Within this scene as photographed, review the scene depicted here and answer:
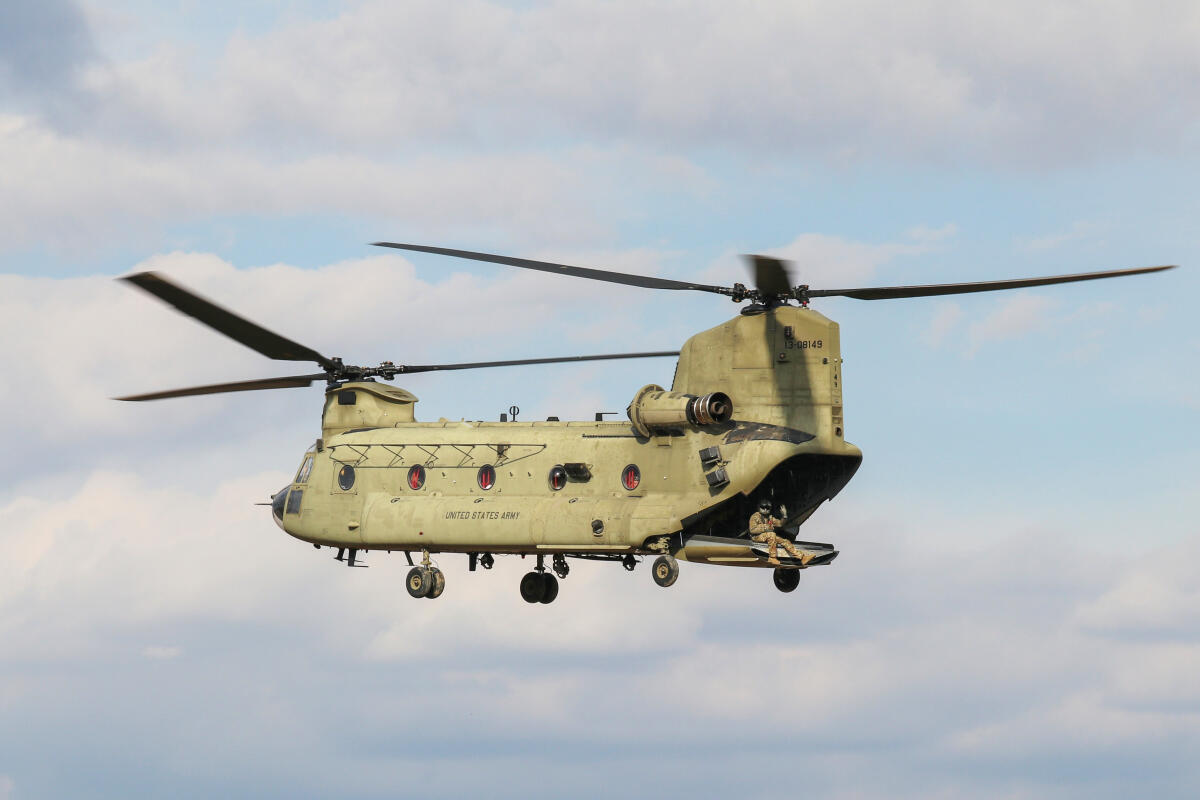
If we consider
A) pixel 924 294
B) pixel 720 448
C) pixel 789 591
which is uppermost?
pixel 924 294

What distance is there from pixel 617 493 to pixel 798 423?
4895 millimetres

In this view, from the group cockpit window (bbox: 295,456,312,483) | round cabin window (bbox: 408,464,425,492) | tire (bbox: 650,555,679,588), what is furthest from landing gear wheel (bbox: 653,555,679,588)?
cockpit window (bbox: 295,456,312,483)

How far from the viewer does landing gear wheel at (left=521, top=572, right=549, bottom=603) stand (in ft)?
150

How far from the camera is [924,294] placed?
3859 cm

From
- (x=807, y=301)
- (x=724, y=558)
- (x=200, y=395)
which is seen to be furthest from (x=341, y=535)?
(x=807, y=301)

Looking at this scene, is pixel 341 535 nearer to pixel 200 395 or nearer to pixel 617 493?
pixel 200 395

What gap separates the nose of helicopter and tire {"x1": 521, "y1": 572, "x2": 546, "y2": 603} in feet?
24.4

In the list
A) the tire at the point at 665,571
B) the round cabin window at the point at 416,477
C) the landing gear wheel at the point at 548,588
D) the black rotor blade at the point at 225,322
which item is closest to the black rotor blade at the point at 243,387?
the black rotor blade at the point at 225,322

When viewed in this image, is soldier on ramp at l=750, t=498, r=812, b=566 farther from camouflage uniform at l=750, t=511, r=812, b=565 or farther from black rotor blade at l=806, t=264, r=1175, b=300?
black rotor blade at l=806, t=264, r=1175, b=300

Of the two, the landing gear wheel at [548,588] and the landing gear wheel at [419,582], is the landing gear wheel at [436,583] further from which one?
the landing gear wheel at [548,588]

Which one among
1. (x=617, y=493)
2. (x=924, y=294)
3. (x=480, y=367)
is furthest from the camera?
(x=480, y=367)

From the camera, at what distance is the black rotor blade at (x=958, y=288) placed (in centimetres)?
3603

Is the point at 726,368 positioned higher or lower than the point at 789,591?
higher

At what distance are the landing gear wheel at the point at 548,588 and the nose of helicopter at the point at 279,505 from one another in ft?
25.9
